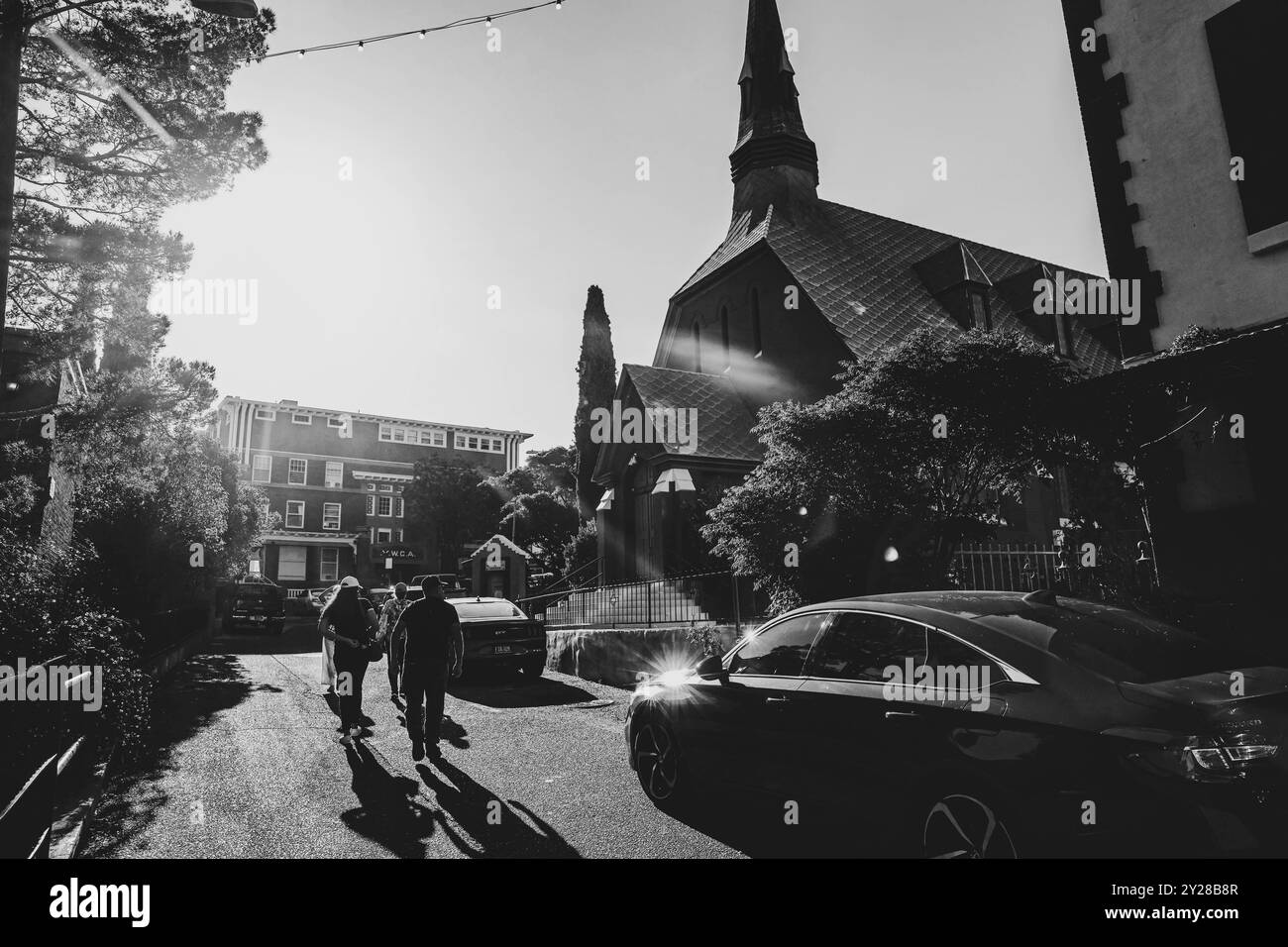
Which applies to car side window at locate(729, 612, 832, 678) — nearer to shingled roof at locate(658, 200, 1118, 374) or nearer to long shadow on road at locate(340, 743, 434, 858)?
long shadow on road at locate(340, 743, 434, 858)

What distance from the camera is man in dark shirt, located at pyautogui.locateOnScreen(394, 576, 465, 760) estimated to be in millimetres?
7781

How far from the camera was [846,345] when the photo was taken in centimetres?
2011

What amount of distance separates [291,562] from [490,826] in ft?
187

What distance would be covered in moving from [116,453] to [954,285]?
2174 cm

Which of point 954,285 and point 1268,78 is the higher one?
point 954,285

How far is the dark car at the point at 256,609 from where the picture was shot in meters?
28.0

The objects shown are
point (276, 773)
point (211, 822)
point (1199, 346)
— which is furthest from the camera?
point (1199, 346)

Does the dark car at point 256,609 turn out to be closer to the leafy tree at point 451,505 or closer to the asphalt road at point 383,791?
the asphalt road at point 383,791

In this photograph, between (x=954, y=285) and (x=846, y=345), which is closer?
(x=846, y=345)

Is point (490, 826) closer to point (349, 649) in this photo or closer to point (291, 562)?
point (349, 649)
